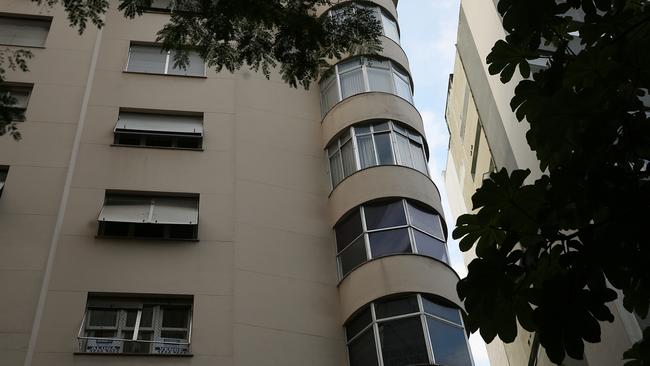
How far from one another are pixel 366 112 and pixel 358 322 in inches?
206

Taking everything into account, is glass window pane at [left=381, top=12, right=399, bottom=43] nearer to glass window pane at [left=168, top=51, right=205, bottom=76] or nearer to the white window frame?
glass window pane at [left=168, top=51, right=205, bottom=76]

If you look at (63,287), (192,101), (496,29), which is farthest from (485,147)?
(63,287)

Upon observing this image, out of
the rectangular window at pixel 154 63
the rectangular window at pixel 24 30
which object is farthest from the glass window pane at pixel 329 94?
the rectangular window at pixel 24 30

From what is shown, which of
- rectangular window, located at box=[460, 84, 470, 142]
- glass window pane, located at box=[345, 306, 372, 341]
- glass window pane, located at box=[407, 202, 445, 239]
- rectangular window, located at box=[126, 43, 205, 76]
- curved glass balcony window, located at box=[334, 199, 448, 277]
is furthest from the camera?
Answer: rectangular window, located at box=[460, 84, 470, 142]

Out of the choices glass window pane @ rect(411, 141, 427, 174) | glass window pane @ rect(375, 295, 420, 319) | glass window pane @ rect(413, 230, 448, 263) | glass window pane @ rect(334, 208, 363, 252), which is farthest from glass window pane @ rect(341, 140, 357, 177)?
glass window pane @ rect(375, 295, 420, 319)

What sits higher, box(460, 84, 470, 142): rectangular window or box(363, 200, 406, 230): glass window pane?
box(460, 84, 470, 142): rectangular window

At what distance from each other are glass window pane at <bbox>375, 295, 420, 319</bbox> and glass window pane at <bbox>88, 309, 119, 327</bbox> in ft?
15.6

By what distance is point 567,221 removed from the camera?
3799 mm

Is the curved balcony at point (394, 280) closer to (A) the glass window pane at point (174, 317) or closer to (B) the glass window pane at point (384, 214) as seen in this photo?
(B) the glass window pane at point (384, 214)

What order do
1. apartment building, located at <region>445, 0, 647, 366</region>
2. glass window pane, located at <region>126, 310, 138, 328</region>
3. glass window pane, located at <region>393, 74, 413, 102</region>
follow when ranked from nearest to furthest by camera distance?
apartment building, located at <region>445, 0, 647, 366</region>, glass window pane, located at <region>126, 310, 138, 328</region>, glass window pane, located at <region>393, 74, 413, 102</region>

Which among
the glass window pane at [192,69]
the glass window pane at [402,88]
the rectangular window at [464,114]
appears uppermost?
the rectangular window at [464,114]

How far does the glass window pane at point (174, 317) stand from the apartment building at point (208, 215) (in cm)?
3

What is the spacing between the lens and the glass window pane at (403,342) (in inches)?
450

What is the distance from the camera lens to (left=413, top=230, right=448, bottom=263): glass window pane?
13266 mm
